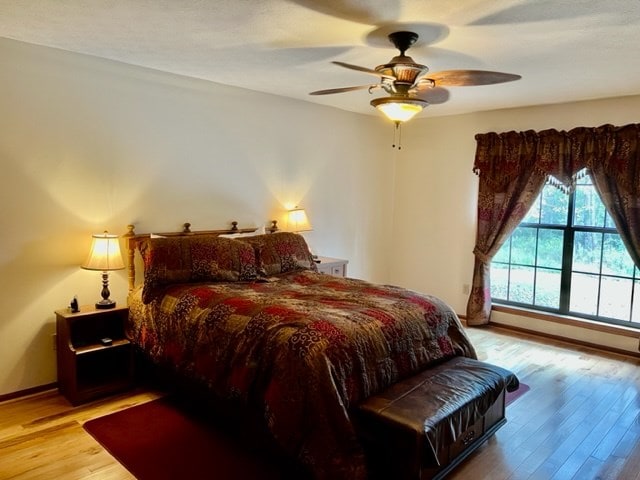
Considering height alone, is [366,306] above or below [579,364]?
above

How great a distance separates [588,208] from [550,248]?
54 cm

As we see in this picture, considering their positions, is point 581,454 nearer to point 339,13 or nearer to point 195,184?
point 339,13

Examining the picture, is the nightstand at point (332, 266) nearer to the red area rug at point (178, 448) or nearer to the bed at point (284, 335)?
the bed at point (284, 335)

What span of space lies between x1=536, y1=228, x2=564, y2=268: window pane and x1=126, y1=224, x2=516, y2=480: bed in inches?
90.7

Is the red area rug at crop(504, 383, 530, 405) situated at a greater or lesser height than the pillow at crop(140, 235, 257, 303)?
lesser

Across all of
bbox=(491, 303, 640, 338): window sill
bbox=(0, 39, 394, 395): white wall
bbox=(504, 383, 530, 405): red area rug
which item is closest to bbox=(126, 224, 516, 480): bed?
bbox=(0, 39, 394, 395): white wall

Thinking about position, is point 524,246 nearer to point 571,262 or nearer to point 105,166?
point 571,262

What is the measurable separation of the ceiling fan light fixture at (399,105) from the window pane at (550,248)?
112 inches

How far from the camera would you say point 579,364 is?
4.05 meters

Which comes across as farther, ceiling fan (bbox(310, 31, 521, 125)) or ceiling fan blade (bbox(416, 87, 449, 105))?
ceiling fan blade (bbox(416, 87, 449, 105))

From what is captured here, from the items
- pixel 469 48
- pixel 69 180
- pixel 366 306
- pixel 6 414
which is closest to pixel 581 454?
pixel 366 306

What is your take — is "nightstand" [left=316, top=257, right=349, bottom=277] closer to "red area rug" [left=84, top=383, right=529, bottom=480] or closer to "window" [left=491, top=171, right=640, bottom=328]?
"window" [left=491, top=171, right=640, bottom=328]

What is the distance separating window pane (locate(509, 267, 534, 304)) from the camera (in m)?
5.01

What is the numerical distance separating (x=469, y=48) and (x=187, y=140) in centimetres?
234
